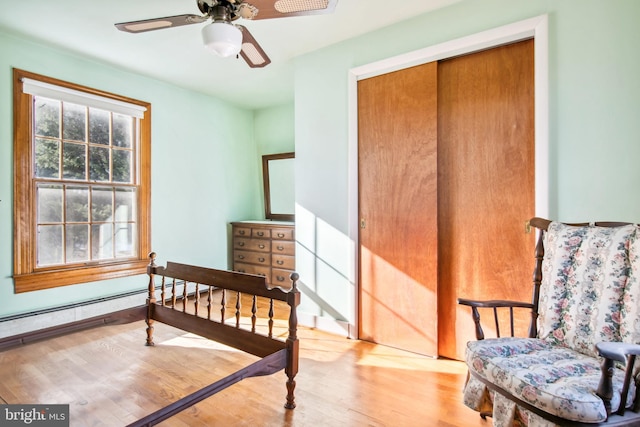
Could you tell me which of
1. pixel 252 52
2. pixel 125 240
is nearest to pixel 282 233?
pixel 125 240

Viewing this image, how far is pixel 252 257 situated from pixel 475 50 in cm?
331

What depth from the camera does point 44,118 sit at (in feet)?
9.84

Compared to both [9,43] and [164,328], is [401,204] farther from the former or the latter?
[9,43]

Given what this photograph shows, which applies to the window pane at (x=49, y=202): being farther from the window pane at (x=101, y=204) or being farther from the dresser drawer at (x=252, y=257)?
the dresser drawer at (x=252, y=257)

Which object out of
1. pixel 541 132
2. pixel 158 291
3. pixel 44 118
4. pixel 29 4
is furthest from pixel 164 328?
pixel 541 132

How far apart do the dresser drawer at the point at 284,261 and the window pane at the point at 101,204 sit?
1.83 metres

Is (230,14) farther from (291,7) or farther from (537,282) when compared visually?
(537,282)

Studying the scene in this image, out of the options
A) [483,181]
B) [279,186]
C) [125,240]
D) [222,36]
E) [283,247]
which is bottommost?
[283,247]

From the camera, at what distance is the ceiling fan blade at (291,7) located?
1546mm

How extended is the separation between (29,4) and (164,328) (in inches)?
105

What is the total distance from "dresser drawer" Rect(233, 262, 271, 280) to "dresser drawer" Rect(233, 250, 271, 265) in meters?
0.06

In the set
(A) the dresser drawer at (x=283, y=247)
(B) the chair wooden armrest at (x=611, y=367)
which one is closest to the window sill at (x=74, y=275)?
(A) the dresser drawer at (x=283, y=247)

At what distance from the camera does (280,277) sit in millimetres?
4070

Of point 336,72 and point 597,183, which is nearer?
point 597,183
